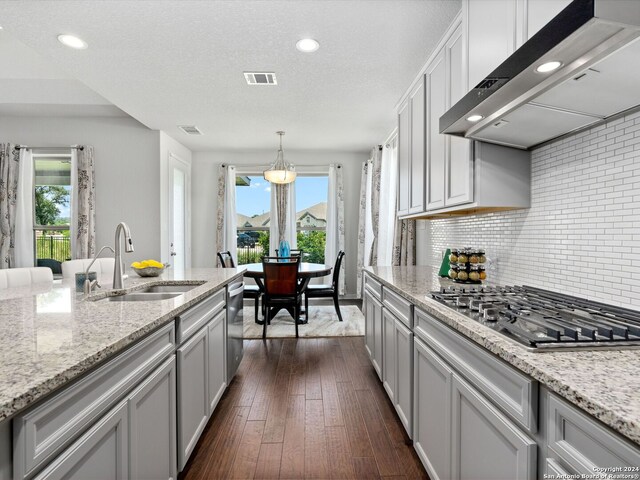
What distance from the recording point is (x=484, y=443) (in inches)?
43.7

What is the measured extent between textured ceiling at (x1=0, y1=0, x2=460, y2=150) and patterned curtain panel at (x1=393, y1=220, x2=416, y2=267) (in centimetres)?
138

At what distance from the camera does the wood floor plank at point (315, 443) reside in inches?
71.6

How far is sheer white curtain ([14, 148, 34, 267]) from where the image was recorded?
495cm

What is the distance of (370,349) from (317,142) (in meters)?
3.68

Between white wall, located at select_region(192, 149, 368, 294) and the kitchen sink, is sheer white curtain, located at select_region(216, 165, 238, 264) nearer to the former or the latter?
white wall, located at select_region(192, 149, 368, 294)

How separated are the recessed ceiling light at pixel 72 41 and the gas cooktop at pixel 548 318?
312cm

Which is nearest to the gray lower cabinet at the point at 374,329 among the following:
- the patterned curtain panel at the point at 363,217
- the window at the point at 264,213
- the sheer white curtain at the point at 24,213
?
the patterned curtain panel at the point at 363,217

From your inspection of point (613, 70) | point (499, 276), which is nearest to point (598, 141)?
point (613, 70)

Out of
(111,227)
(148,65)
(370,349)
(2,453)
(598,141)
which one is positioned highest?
(148,65)

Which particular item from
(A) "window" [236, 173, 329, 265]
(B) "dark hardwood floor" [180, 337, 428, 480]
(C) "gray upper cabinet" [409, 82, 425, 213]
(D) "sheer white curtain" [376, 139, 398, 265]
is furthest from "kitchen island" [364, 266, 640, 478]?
(A) "window" [236, 173, 329, 265]

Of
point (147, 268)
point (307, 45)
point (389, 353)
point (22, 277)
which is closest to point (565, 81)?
point (389, 353)

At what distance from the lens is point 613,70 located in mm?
1096

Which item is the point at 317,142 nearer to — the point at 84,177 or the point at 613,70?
the point at 84,177

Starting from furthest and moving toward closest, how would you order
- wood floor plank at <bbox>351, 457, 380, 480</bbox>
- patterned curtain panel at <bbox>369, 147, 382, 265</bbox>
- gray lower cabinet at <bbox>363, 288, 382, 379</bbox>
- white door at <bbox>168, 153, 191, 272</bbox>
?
patterned curtain panel at <bbox>369, 147, 382, 265</bbox> → white door at <bbox>168, 153, 191, 272</bbox> → gray lower cabinet at <bbox>363, 288, 382, 379</bbox> → wood floor plank at <bbox>351, 457, 380, 480</bbox>
